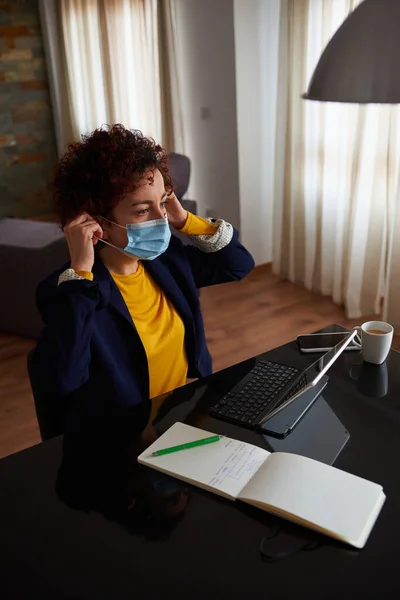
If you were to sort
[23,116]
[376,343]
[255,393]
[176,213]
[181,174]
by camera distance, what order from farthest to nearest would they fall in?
[23,116], [181,174], [176,213], [376,343], [255,393]

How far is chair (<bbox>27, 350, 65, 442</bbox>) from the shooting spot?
1.36m

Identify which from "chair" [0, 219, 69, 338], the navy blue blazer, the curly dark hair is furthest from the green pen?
"chair" [0, 219, 69, 338]

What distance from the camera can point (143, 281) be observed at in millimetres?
1508

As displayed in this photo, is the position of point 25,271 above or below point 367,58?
below

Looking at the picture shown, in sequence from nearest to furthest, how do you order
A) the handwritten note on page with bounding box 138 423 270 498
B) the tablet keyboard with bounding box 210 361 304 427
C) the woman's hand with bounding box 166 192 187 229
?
the handwritten note on page with bounding box 138 423 270 498
the tablet keyboard with bounding box 210 361 304 427
the woman's hand with bounding box 166 192 187 229

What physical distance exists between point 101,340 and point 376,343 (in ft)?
2.09

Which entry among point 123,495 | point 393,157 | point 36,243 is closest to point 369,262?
point 393,157

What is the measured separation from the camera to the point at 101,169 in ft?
4.57

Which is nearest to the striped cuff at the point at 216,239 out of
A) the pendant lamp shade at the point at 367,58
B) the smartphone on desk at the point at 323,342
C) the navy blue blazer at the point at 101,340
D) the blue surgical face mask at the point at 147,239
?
the navy blue blazer at the point at 101,340

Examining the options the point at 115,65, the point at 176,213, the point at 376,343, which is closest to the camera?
the point at 376,343

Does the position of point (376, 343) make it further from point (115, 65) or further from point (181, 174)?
point (115, 65)

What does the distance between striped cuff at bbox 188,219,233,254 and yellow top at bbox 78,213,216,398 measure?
0.69 feet

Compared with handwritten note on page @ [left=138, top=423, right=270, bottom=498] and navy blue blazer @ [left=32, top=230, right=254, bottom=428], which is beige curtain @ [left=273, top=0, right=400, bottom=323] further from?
handwritten note on page @ [left=138, top=423, right=270, bottom=498]

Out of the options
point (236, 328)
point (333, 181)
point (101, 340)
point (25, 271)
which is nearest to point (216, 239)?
point (101, 340)
